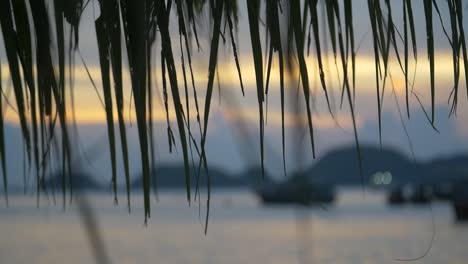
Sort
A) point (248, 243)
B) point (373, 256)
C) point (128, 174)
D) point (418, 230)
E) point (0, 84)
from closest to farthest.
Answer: point (128, 174)
point (0, 84)
point (373, 256)
point (248, 243)
point (418, 230)

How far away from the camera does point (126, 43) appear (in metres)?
1.12

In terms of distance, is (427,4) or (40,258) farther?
(40,258)

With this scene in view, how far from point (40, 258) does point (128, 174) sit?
32883 millimetres

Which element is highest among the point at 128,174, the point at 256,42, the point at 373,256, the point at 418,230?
the point at 256,42

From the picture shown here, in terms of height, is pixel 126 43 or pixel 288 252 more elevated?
pixel 126 43

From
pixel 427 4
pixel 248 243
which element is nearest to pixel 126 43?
pixel 427 4

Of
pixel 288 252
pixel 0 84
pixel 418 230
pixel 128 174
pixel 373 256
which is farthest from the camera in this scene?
pixel 418 230

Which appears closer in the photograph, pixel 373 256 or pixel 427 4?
pixel 427 4

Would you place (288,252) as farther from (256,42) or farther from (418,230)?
(256,42)

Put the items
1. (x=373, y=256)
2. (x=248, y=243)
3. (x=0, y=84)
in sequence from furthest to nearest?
1. (x=248, y=243)
2. (x=373, y=256)
3. (x=0, y=84)

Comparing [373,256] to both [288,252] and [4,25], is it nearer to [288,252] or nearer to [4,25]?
[288,252]

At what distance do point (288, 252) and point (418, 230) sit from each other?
13.5 m

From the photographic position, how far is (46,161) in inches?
42.8

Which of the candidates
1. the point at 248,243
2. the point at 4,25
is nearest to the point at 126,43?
the point at 4,25
